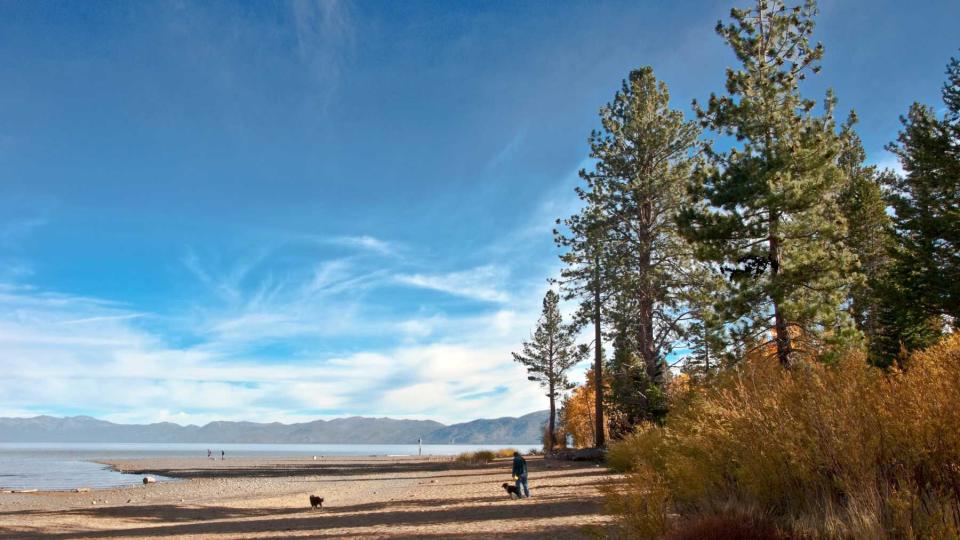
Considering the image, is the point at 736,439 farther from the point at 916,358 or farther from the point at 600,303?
the point at 600,303

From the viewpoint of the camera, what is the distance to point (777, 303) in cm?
1806

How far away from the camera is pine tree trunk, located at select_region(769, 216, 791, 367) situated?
710 inches

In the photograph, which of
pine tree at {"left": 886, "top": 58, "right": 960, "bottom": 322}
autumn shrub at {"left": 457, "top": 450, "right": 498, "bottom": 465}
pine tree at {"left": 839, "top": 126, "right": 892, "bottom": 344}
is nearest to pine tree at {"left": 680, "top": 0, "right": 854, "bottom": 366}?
pine tree at {"left": 886, "top": 58, "right": 960, "bottom": 322}

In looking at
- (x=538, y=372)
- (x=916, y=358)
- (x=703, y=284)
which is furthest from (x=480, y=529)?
(x=538, y=372)

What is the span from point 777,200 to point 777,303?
314 centimetres

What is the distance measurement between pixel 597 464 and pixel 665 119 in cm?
1731

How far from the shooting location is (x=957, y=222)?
2308 cm

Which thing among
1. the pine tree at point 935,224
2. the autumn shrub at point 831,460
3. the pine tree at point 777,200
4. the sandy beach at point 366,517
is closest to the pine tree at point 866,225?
the pine tree at point 935,224

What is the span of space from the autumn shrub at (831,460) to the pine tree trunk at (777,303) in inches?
346

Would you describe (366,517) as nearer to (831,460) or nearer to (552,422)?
(831,460)

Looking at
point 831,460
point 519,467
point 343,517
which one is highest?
point 831,460

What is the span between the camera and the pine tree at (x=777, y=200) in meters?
18.0

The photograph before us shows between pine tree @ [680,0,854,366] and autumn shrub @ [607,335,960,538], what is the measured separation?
9.03 metres

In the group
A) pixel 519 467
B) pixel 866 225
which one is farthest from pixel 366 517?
pixel 866 225
